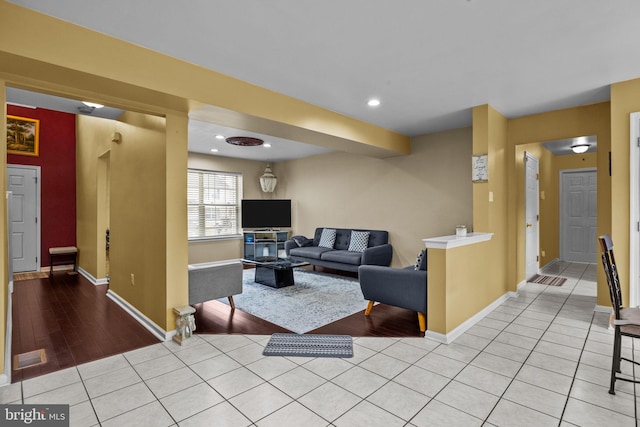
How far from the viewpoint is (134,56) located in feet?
8.23

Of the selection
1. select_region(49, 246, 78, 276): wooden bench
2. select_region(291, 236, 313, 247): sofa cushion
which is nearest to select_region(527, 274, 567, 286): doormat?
select_region(291, 236, 313, 247): sofa cushion

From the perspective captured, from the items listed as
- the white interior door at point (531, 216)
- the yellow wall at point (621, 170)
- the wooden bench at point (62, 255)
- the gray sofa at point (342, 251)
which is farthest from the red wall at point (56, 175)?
the yellow wall at point (621, 170)

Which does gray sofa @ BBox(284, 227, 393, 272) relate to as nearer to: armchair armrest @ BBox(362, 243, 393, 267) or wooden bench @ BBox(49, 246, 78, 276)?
armchair armrest @ BBox(362, 243, 393, 267)

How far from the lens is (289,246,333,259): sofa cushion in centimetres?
633

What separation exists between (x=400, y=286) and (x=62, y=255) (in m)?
6.72

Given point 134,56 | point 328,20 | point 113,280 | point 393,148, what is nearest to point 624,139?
point 393,148

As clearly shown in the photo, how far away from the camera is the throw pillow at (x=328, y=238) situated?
22.5ft

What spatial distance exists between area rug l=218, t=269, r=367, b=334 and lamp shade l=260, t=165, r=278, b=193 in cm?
287

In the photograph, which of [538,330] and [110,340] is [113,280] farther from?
[538,330]

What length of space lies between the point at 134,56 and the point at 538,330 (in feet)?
14.8

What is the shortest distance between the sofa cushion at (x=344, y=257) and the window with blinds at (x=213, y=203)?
2.91 meters

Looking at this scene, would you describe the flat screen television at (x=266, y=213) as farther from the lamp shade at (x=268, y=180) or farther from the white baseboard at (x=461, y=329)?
the white baseboard at (x=461, y=329)

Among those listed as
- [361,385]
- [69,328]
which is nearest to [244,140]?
[69,328]

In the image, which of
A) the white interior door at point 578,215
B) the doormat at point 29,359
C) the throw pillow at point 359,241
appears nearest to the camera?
the doormat at point 29,359
